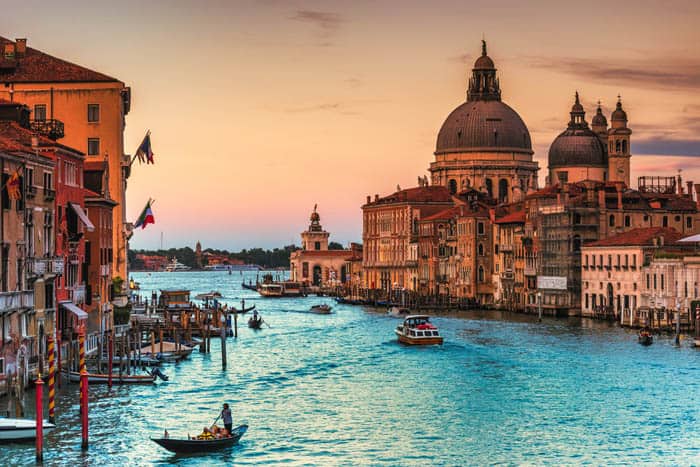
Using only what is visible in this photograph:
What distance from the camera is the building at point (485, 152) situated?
133m

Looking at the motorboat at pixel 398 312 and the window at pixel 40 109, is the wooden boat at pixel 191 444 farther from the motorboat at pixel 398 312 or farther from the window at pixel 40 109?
the motorboat at pixel 398 312

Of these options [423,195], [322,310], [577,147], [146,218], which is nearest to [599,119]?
[577,147]

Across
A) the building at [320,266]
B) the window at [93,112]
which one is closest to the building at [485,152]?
the building at [320,266]

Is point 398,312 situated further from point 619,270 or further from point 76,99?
point 76,99

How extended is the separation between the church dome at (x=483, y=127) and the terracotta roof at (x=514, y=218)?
3439cm

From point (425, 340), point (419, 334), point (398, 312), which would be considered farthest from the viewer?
point (398, 312)

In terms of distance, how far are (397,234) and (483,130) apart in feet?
47.4

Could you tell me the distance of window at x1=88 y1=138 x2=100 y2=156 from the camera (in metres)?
59.3

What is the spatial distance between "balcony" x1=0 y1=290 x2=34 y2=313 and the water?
2.87 meters

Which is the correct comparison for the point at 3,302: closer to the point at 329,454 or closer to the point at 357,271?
the point at 329,454

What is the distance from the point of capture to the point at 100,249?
1938 inches

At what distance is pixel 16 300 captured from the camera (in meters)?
35.3

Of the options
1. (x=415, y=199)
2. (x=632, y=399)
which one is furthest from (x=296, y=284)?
(x=632, y=399)

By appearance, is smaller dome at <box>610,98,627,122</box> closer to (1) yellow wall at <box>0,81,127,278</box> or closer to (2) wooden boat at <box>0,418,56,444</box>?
(1) yellow wall at <box>0,81,127,278</box>
